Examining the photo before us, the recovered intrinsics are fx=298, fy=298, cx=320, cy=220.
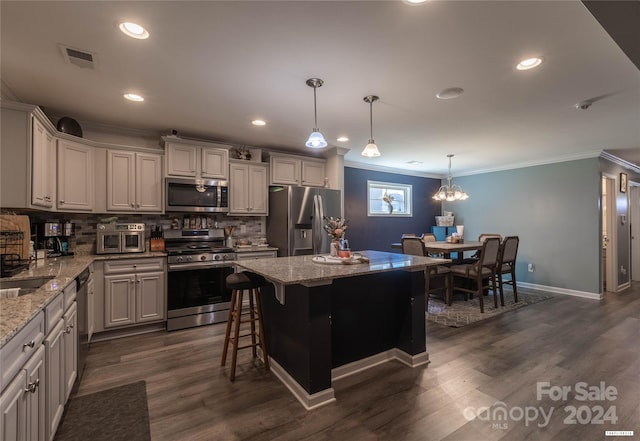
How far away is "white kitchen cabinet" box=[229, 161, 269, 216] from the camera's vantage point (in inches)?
162

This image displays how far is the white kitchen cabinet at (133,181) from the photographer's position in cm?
342

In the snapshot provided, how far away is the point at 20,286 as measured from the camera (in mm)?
1972

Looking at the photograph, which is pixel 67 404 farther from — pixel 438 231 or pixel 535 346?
pixel 438 231

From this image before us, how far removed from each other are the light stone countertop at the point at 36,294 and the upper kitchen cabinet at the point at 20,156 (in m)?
0.54

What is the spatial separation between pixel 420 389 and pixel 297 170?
3297 mm

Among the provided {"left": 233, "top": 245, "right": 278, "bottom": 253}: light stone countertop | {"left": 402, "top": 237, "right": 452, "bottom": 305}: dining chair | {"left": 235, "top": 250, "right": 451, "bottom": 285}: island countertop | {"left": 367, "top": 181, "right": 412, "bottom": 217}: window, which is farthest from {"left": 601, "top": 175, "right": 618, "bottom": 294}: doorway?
{"left": 233, "top": 245, "right": 278, "bottom": 253}: light stone countertop

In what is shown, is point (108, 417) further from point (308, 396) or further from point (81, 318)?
point (308, 396)

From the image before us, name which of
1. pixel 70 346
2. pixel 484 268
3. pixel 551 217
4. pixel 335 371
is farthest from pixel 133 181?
pixel 551 217

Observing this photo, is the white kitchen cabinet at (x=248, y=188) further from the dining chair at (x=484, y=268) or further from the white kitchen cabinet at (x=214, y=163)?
the dining chair at (x=484, y=268)

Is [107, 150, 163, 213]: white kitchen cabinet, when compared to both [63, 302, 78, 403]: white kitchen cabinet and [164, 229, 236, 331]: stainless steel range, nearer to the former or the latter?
[164, 229, 236, 331]: stainless steel range

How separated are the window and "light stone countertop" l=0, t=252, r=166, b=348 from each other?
4548 mm

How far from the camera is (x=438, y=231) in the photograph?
6.75 metres

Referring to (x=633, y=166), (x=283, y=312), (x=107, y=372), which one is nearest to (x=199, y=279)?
(x=107, y=372)

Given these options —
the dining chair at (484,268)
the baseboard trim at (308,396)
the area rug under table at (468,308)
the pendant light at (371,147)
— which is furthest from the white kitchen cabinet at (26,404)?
the dining chair at (484,268)
